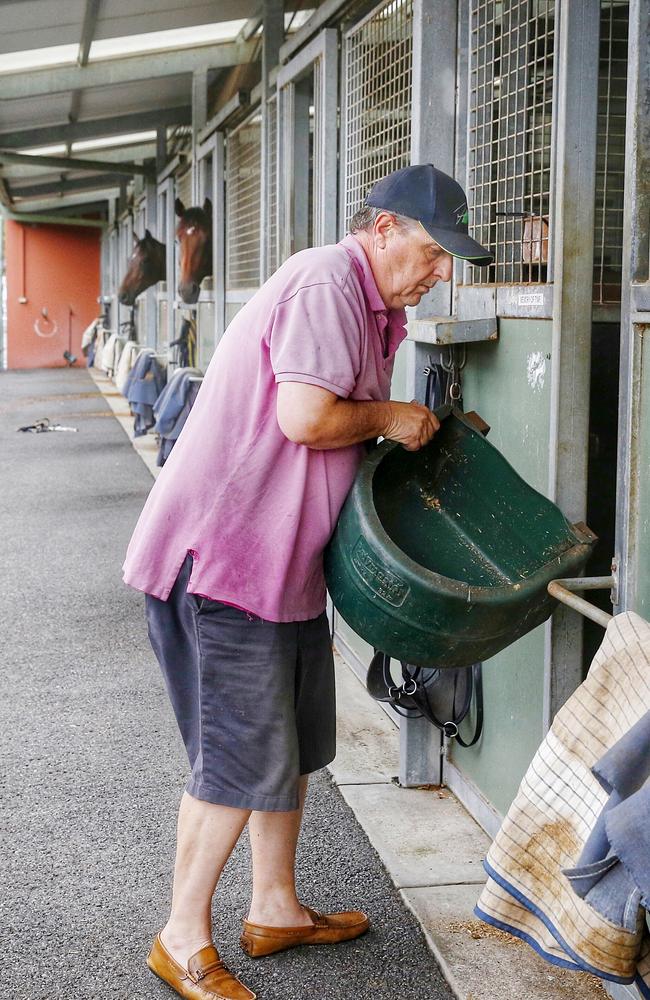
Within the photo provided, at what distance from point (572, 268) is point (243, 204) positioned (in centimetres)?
549

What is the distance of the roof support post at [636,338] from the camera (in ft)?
7.36

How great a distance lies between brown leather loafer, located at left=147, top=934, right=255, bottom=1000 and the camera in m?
2.49

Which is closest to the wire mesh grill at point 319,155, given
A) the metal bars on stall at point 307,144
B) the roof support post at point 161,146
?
the metal bars on stall at point 307,144

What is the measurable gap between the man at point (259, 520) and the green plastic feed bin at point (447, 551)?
104mm

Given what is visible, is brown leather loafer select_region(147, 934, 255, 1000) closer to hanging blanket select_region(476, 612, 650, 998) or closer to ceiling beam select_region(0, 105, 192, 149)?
hanging blanket select_region(476, 612, 650, 998)

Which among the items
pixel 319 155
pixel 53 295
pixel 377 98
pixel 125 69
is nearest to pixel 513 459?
pixel 377 98

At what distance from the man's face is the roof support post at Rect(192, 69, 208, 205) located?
24.2ft

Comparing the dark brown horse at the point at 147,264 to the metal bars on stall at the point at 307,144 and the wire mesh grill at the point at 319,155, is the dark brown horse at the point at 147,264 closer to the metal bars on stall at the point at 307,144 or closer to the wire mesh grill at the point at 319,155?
the metal bars on stall at the point at 307,144

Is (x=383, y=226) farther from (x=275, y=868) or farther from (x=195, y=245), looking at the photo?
(x=195, y=245)

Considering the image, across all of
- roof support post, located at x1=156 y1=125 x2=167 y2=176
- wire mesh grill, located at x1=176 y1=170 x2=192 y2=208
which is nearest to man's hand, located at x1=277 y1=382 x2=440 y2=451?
wire mesh grill, located at x1=176 y1=170 x2=192 y2=208

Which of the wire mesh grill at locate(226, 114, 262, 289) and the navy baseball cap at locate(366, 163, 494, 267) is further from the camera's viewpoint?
the wire mesh grill at locate(226, 114, 262, 289)

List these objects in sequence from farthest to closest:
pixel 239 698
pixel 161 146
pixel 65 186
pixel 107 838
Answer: pixel 65 186, pixel 161 146, pixel 107 838, pixel 239 698

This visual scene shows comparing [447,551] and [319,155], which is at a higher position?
[319,155]

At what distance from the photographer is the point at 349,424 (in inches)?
91.7
